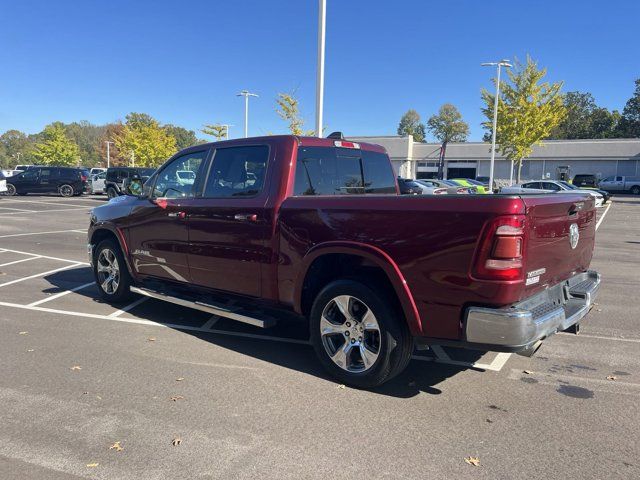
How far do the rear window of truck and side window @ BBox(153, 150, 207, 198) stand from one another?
1.28 meters

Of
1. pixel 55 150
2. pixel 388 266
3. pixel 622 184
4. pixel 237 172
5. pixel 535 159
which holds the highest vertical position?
pixel 55 150

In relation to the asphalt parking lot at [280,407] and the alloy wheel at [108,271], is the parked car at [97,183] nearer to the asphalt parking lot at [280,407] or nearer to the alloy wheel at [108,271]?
the alloy wheel at [108,271]

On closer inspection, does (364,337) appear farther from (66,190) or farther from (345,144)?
(66,190)

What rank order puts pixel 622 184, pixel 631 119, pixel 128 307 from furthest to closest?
1. pixel 631 119
2. pixel 622 184
3. pixel 128 307

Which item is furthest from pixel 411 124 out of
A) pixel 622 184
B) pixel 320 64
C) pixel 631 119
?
pixel 320 64

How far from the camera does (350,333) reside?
4160mm

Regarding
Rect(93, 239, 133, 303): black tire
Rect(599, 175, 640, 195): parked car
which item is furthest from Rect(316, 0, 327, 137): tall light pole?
Rect(599, 175, 640, 195): parked car

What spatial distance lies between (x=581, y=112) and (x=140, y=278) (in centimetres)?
9481

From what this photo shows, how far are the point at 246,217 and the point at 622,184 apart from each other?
51581 millimetres

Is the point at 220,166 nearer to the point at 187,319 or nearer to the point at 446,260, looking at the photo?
the point at 187,319

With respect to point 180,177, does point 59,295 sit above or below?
below

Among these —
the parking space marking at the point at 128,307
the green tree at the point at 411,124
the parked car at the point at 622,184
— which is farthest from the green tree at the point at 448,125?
the parking space marking at the point at 128,307

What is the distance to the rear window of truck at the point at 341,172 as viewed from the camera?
480 cm

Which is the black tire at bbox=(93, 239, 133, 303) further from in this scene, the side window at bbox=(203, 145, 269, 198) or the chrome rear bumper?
the chrome rear bumper
